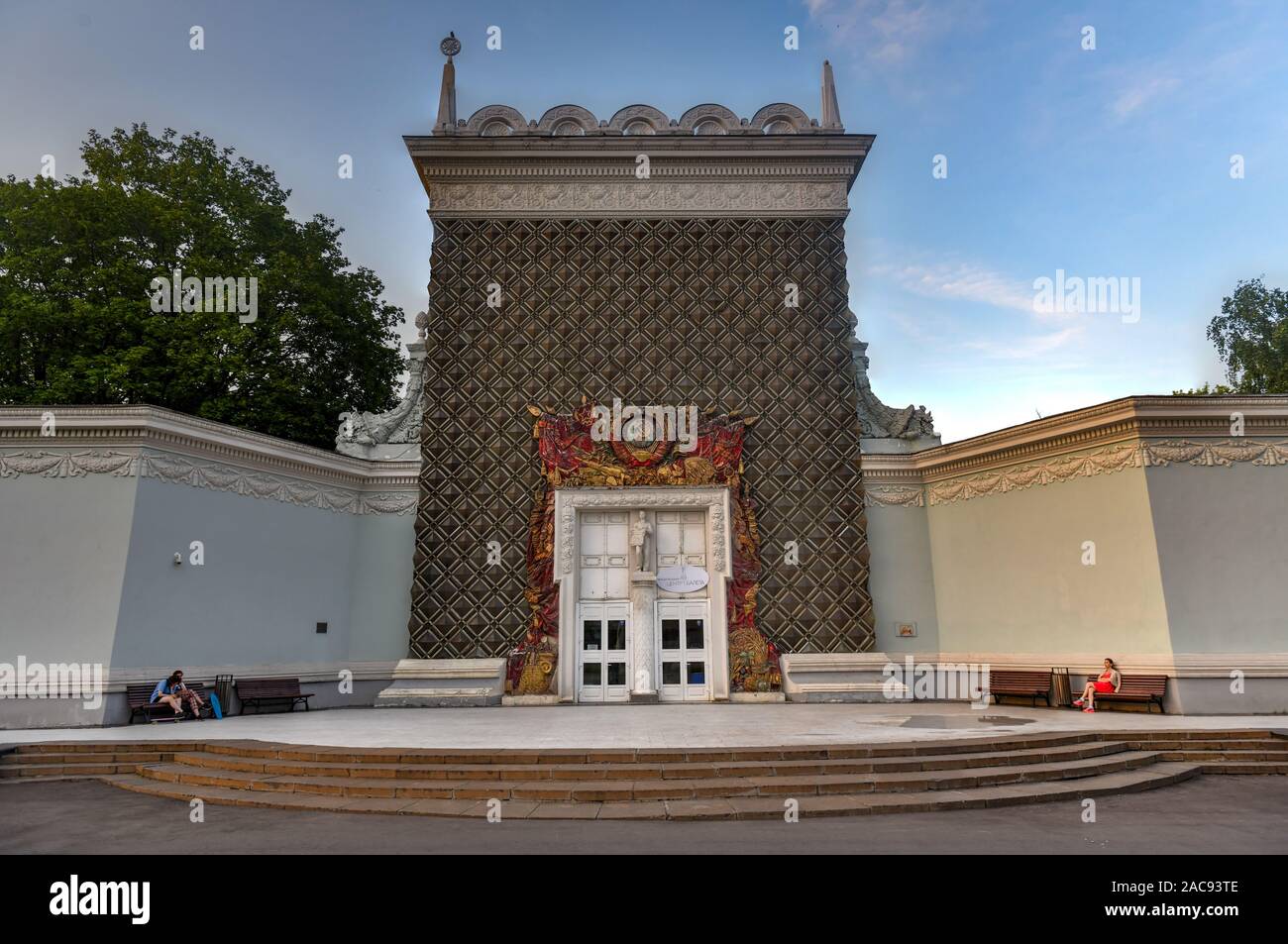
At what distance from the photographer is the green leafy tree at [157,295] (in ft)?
60.4

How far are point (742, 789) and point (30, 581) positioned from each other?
1242 cm

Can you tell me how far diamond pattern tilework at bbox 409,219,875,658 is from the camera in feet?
54.0

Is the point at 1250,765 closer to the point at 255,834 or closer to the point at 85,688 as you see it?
the point at 255,834

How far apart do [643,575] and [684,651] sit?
1843 millimetres

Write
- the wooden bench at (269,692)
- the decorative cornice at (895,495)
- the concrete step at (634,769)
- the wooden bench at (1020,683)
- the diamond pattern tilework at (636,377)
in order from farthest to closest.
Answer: the decorative cornice at (895,495), the diamond pattern tilework at (636,377), the wooden bench at (1020,683), the wooden bench at (269,692), the concrete step at (634,769)

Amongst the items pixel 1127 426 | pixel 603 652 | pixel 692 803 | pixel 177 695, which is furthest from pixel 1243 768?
pixel 177 695

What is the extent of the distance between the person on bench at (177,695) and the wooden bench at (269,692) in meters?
0.76

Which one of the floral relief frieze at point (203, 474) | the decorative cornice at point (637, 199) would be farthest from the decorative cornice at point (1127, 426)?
the floral relief frieze at point (203, 474)

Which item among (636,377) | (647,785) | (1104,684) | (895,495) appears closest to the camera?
(647,785)

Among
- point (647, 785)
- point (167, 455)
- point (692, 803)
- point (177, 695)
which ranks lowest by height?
point (692, 803)

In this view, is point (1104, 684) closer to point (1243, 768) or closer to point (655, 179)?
point (1243, 768)

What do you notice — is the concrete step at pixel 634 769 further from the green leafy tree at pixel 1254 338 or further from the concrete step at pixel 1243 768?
the green leafy tree at pixel 1254 338

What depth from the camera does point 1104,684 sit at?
1352 cm
